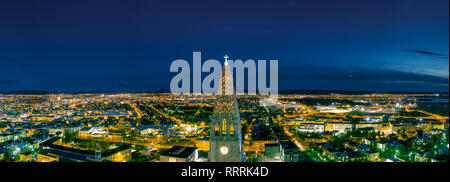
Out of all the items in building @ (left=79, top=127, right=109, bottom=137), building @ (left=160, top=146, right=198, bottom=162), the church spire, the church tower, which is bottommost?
building @ (left=79, top=127, right=109, bottom=137)

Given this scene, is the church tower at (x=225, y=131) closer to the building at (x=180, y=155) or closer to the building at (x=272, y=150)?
the building at (x=180, y=155)

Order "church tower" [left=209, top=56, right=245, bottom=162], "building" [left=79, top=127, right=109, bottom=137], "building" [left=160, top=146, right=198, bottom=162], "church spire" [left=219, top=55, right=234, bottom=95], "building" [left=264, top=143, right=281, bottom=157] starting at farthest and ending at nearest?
"building" [left=79, top=127, right=109, bottom=137] < "building" [left=264, top=143, right=281, bottom=157] < "building" [left=160, top=146, right=198, bottom=162] < "church spire" [left=219, top=55, right=234, bottom=95] < "church tower" [left=209, top=56, right=245, bottom=162]

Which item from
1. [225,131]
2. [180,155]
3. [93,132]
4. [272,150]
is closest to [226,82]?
[225,131]

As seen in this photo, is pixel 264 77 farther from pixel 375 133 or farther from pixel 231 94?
pixel 375 133

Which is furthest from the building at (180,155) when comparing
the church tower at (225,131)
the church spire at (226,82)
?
the church spire at (226,82)

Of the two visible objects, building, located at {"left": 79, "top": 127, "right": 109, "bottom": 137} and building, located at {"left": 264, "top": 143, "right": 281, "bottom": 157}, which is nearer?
building, located at {"left": 264, "top": 143, "right": 281, "bottom": 157}

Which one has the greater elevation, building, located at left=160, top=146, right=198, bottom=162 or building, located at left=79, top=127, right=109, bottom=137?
building, located at left=160, top=146, right=198, bottom=162

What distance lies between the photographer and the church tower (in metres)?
6.06

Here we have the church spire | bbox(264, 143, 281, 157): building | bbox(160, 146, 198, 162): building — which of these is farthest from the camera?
bbox(264, 143, 281, 157): building

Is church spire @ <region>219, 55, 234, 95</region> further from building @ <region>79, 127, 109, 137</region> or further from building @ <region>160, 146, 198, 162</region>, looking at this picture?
building @ <region>79, 127, 109, 137</region>

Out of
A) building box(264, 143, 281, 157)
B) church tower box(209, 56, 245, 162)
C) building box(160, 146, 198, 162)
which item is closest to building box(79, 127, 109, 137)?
building box(160, 146, 198, 162)
